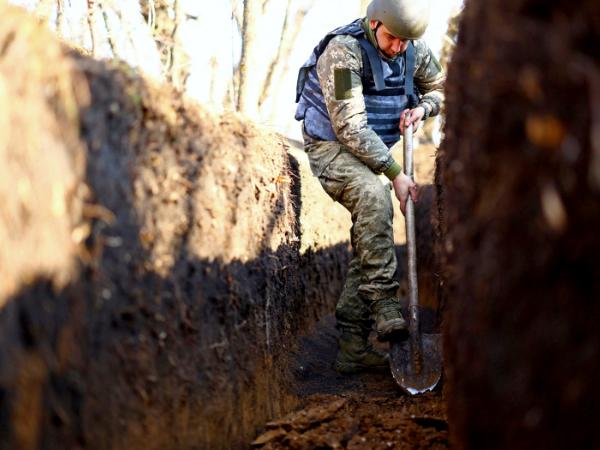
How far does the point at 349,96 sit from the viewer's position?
5.29m

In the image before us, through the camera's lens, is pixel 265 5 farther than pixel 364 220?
Yes

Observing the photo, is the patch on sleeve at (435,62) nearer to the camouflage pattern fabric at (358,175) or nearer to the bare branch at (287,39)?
the camouflage pattern fabric at (358,175)

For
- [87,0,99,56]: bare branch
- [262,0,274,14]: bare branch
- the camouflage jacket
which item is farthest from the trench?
[262,0,274,14]: bare branch

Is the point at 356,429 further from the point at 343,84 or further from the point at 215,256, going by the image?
the point at 343,84

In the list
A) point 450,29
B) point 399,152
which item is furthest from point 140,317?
point 450,29

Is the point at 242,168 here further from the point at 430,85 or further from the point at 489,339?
the point at 430,85

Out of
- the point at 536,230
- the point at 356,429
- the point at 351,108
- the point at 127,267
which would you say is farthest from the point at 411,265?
the point at 536,230

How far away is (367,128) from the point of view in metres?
5.36

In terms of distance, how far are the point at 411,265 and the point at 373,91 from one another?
1.40 metres

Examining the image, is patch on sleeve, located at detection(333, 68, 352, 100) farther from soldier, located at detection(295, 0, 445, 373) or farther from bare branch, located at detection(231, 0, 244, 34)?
bare branch, located at detection(231, 0, 244, 34)

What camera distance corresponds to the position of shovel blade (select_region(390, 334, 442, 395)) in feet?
16.5

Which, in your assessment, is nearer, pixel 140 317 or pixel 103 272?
pixel 103 272

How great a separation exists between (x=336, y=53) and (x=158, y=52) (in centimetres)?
228

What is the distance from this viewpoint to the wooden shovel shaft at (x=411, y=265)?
5.21 m
